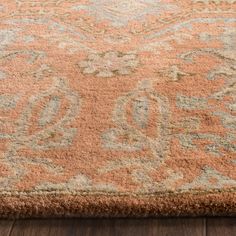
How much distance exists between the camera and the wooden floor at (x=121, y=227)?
28.5 inches

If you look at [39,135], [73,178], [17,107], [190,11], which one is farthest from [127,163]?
[190,11]

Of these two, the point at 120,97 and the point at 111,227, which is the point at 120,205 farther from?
the point at 120,97

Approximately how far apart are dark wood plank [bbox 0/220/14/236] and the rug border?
0.04ft

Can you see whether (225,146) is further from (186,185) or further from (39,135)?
(39,135)

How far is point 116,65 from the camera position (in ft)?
3.73

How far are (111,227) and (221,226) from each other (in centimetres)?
20

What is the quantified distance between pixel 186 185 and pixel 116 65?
48 centimetres

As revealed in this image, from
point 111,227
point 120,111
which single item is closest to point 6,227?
point 111,227

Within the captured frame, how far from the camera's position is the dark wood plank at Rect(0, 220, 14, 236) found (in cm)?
75

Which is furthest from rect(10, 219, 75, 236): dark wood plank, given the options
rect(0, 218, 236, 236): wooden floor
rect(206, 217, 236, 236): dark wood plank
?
rect(206, 217, 236, 236): dark wood plank

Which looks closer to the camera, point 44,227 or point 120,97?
point 44,227

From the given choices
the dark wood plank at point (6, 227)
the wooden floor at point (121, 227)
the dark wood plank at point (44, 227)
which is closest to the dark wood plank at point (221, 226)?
the wooden floor at point (121, 227)

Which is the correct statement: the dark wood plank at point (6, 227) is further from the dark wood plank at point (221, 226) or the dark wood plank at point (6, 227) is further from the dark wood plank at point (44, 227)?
the dark wood plank at point (221, 226)

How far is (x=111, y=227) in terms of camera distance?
74cm
